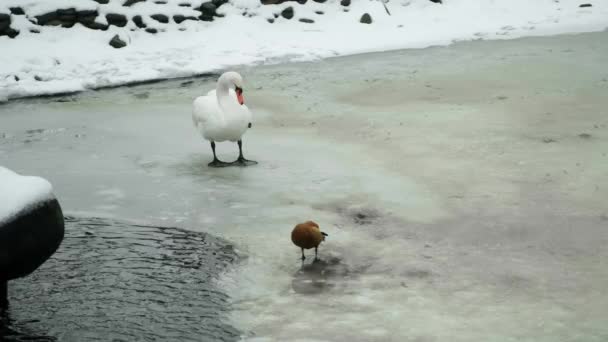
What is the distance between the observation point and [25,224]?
171 inches

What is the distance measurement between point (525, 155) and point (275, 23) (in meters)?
8.63

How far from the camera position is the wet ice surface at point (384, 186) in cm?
450

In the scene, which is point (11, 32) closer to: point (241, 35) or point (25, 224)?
point (241, 35)

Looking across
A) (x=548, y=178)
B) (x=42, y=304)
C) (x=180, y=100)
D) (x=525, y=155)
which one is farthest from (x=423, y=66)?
(x=42, y=304)

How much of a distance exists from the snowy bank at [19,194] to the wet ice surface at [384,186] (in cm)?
124

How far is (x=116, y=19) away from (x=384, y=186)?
8772 millimetres

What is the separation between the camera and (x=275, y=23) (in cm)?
1512

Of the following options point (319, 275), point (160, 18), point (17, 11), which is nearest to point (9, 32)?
point (17, 11)

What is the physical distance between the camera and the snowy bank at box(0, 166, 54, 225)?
4.29m

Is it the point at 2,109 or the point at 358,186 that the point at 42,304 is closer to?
the point at 358,186

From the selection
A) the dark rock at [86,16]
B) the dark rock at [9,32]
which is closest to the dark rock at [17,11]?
the dark rock at [9,32]

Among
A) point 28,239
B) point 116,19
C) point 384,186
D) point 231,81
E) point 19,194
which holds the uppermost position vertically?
point 19,194

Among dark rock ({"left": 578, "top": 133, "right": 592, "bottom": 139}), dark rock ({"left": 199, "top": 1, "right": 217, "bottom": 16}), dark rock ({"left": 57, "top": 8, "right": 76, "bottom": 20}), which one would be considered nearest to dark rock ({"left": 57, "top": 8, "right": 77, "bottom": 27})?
dark rock ({"left": 57, "top": 8, "right": 76, "bottom": 20})

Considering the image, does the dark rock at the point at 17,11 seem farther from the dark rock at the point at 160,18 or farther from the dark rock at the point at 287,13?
the dark rock at the point at 287,13
